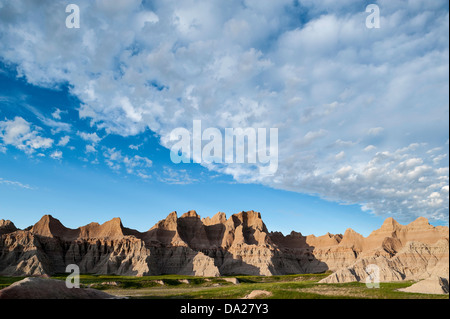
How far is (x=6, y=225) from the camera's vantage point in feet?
431

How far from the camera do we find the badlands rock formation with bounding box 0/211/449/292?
108m

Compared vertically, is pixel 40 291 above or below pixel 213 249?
above

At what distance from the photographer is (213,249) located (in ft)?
509

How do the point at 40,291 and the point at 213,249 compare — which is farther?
the point at 213,249

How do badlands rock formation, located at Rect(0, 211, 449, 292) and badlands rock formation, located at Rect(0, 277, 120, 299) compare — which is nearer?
badlands rock formation, located at Rect(0, 277, 120, 299)

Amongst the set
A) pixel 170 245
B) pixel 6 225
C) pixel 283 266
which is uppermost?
pixel 6 225

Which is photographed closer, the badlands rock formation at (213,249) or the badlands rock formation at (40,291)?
the badlands rock formation at (40,291)

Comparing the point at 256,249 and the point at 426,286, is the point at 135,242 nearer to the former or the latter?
the point at 256,249

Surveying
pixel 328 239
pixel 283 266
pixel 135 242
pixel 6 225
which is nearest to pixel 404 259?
pixel 283 266

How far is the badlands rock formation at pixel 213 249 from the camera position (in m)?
108
